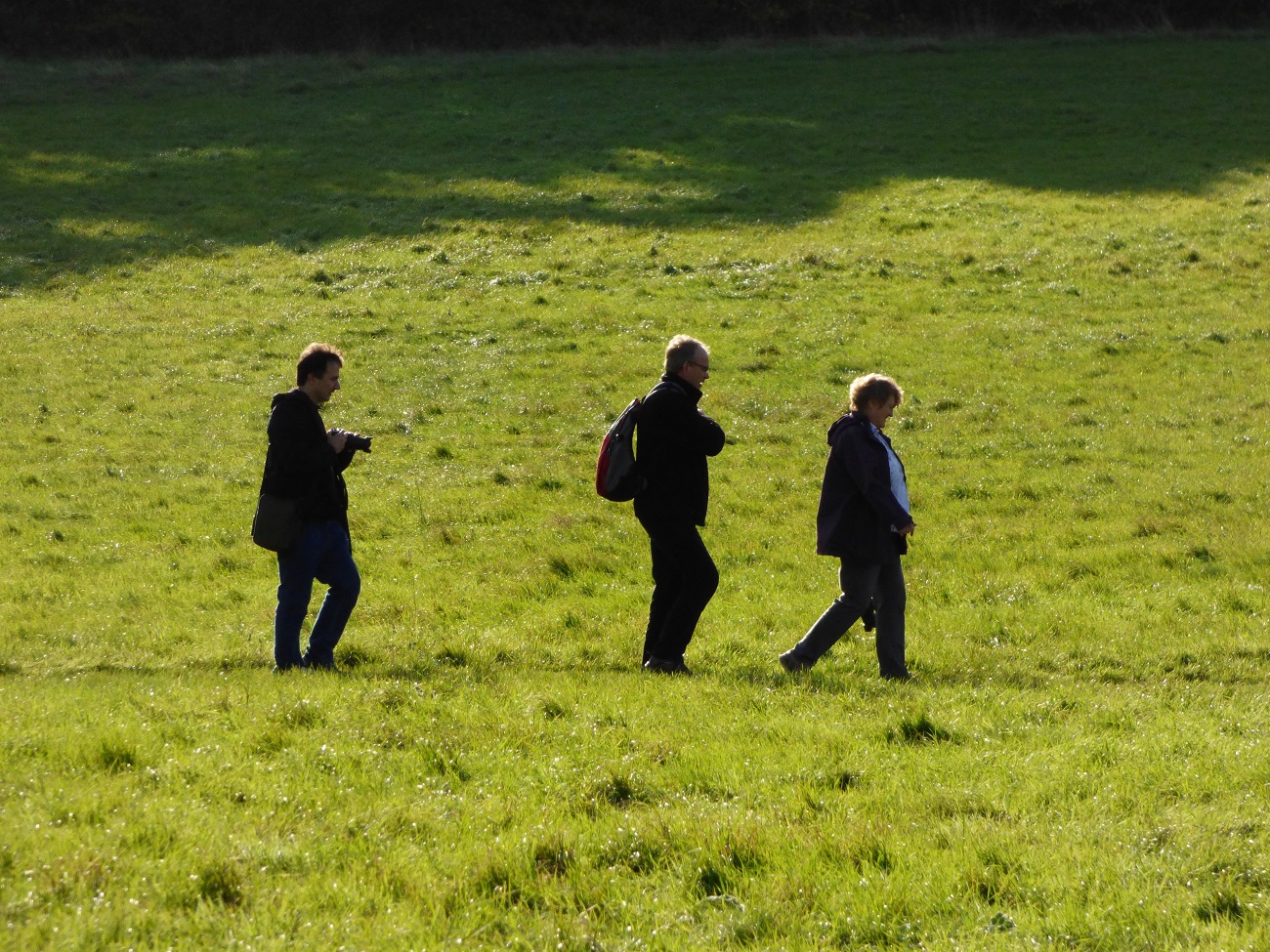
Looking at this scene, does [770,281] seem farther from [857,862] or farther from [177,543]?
[857,862]

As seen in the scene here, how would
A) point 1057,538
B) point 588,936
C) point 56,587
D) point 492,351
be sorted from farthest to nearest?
point 492,351 → point 1057,538 → point 56,587 → point 588,936

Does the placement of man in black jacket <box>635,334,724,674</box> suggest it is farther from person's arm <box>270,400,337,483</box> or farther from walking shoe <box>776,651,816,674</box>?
person's arm <box>270,400,337,483</box>

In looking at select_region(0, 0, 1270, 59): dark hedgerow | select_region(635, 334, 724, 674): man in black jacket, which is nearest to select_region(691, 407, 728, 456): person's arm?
select_region(635, 334, 724, 674): man in black jacket

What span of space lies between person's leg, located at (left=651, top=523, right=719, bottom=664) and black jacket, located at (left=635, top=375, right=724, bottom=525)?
0.12m

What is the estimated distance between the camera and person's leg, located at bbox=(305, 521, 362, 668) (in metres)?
8.89

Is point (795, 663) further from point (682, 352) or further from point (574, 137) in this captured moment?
point (574, 137)

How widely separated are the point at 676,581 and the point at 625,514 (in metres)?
5.35

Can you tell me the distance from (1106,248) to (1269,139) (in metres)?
11.3

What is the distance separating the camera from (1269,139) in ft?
107

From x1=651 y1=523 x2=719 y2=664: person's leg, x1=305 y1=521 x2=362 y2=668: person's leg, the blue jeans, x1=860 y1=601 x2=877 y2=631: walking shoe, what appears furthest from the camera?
x1=860 y1=601 x2=877 y2=631: walking shoe

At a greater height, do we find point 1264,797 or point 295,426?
point 295,426

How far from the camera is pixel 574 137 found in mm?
34625

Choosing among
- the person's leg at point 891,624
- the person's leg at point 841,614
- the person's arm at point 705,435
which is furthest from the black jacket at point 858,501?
the person's arm at point 705,435

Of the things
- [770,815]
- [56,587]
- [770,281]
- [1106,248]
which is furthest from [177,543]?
[1106,248]
